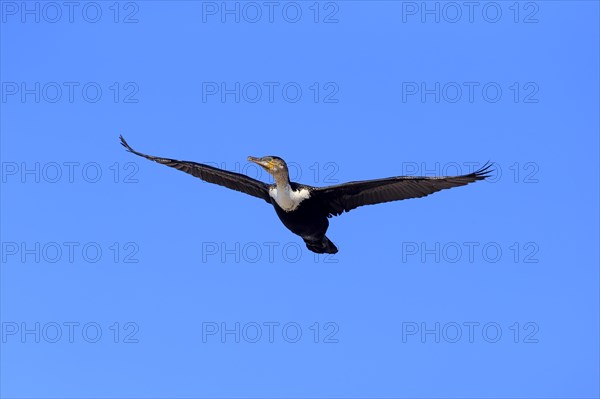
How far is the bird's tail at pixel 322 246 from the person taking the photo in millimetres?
22062

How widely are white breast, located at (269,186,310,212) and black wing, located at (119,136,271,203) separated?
1135mm

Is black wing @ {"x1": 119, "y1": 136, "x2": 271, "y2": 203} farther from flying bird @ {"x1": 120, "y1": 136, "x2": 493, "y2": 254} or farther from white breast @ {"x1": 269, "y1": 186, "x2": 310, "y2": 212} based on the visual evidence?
white breast @ {"x1": 269, "y1": 186, "x2": 310, "y2": 212}

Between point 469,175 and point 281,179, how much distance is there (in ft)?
12.8

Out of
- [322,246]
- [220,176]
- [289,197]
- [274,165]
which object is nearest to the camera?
[274,165]

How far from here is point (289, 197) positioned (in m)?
20.9

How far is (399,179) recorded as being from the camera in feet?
66.0

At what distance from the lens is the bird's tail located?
22.1m

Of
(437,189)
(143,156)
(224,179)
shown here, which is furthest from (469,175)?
(143,156)

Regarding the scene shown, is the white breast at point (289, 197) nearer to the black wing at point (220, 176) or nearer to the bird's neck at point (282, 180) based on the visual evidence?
the bird's neck at point (282, 180)

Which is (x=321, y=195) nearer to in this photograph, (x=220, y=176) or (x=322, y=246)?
(x=322, y=246)

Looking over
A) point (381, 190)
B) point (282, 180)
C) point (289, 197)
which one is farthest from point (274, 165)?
point (381, 190)

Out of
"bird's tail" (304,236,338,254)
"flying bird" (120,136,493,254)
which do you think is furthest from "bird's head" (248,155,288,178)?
"bird's tail" (304,236,338,254)

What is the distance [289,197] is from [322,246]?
5.87 ft

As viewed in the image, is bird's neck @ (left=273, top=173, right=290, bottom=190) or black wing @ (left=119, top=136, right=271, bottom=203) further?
black wing @ (left=119, top=136, right=271, bottom=203)
